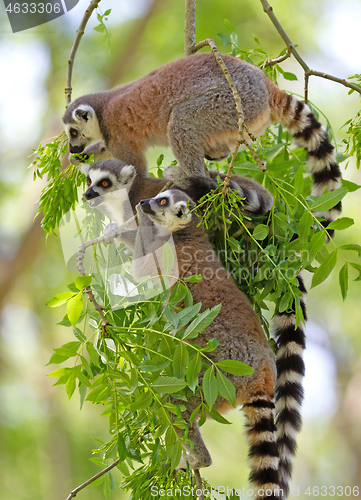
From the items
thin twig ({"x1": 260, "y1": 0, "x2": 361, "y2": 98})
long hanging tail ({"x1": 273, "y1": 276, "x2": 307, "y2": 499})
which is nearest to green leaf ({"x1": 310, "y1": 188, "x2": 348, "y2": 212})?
long hanging tail ({"x1": 273, "y1": 276, "x2": 307, "y2": 499})

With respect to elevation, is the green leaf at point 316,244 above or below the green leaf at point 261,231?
below

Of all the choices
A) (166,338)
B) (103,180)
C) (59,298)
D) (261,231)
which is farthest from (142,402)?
(103,180)

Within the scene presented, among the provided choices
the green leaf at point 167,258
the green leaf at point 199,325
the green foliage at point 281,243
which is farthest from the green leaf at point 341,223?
the green leaf at point 167,258

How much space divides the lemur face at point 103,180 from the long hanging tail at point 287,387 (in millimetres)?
1076

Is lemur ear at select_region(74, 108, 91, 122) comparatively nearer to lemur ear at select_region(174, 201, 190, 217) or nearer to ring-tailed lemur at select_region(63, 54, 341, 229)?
ring-tailed lemur at select_region(63, 54, 341, 229)

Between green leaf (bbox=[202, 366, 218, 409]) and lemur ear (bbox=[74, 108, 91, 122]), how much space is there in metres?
1.84

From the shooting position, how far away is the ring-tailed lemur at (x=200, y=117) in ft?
7.60

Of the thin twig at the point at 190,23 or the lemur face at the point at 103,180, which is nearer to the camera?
the lemur face at the point at 103,180

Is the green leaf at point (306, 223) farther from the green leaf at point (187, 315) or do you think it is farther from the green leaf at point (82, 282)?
the green leaf at point (82, 282)

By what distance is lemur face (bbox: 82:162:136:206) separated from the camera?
226cm

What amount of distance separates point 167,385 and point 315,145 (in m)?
1.47

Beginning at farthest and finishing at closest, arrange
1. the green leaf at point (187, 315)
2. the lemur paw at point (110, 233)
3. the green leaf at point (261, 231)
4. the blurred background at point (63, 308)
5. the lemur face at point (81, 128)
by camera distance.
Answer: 1. the blurred background at point (63, 308)
2. the lemur face at point (81, 128)
3. the lemur paw at point (110, 233)
4. the green leaf at point (261, 231)
5. the green leaf at point (187, 315)

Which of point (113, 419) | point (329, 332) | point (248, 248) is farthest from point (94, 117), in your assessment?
point (329, 332)

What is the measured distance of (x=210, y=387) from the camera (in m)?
1.44
